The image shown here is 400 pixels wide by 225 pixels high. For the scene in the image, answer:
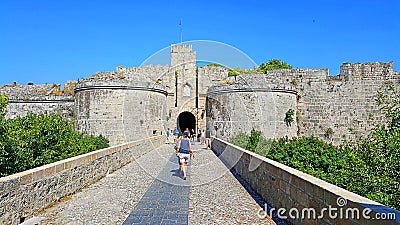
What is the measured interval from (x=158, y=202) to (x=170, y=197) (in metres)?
0.48

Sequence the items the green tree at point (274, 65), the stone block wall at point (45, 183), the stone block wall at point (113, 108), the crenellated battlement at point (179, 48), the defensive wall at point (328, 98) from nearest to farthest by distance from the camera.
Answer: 1. the stone block wall at point (45, 183)
2. the stone block wall at point (113, 108)
3. the defensive wall at point (328, 98)
4. the crenellated battlement at point (179, 48)
5. the green tree at point (274, 65)

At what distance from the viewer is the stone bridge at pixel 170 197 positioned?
12.7ft

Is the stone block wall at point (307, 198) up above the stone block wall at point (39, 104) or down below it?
below

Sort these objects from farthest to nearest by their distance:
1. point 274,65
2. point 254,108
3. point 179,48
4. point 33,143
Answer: point 274,65 < point 179,48 < point 254,108 < point 33,143

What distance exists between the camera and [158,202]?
610cm

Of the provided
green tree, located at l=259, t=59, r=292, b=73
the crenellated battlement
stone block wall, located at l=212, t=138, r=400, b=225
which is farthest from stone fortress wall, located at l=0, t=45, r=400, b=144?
green tree, located at l=259, t=59, r=292, b=73

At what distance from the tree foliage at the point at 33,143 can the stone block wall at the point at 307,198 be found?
4.47 m

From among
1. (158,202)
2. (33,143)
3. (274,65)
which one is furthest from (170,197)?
(274,65)

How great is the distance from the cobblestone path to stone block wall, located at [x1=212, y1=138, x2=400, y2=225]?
1.10 feet

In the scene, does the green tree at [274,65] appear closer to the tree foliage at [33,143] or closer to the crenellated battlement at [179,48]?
the crenellated battlement at [179,48]

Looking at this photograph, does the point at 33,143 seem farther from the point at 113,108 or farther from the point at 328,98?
the point at 328,98

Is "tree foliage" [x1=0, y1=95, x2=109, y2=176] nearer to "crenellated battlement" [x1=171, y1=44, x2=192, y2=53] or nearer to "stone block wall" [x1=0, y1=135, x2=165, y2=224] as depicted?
"stone block wall" [x1=0, y1=135, x2=165, y2=224]

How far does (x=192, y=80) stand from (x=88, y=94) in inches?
316

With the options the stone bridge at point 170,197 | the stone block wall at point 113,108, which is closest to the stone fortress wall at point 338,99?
the stone block wall at point 113,108
